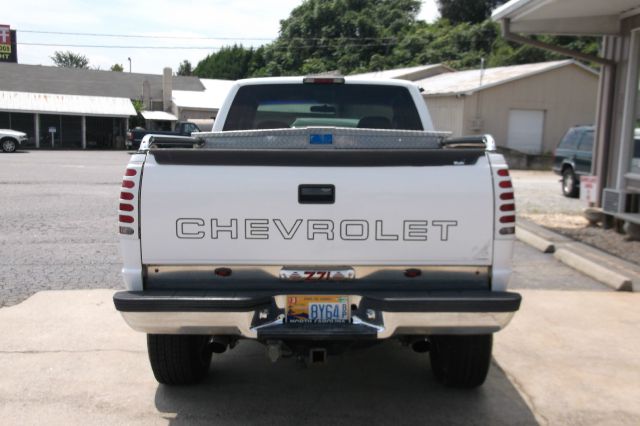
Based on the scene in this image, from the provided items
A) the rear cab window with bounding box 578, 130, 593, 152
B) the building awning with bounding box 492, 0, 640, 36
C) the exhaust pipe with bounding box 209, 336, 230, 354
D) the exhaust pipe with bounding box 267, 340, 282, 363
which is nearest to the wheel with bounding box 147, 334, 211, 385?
the exhaust pipe with bounding box 209, 336, 230, 354

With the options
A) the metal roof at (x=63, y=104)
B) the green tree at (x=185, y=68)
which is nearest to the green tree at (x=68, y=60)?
the green tree at (x=185, y=68)

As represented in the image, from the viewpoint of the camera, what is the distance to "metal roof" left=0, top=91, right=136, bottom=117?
1505 inches

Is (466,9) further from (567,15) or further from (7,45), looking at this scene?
(567,15)

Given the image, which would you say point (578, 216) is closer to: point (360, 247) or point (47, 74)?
point (360, 247)

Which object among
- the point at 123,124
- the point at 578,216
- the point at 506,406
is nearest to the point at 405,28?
the point at 123,124

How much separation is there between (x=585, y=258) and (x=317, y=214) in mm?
5704

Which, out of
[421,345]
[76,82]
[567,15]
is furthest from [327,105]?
[76,82]

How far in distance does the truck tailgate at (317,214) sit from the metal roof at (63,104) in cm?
3823

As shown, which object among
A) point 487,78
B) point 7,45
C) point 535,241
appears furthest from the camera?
point 7,45

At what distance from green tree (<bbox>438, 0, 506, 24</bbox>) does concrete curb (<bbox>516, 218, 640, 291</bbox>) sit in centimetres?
5913

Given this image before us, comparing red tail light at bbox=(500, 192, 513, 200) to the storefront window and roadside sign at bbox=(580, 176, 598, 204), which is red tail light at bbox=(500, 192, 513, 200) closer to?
the storefront window

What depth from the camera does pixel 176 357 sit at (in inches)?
163

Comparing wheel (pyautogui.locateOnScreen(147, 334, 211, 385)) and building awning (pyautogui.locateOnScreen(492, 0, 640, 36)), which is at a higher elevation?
building awning (pyautogui.locateOnScreen(492, 0, 640, 36))

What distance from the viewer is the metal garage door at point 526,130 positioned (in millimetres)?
28922
